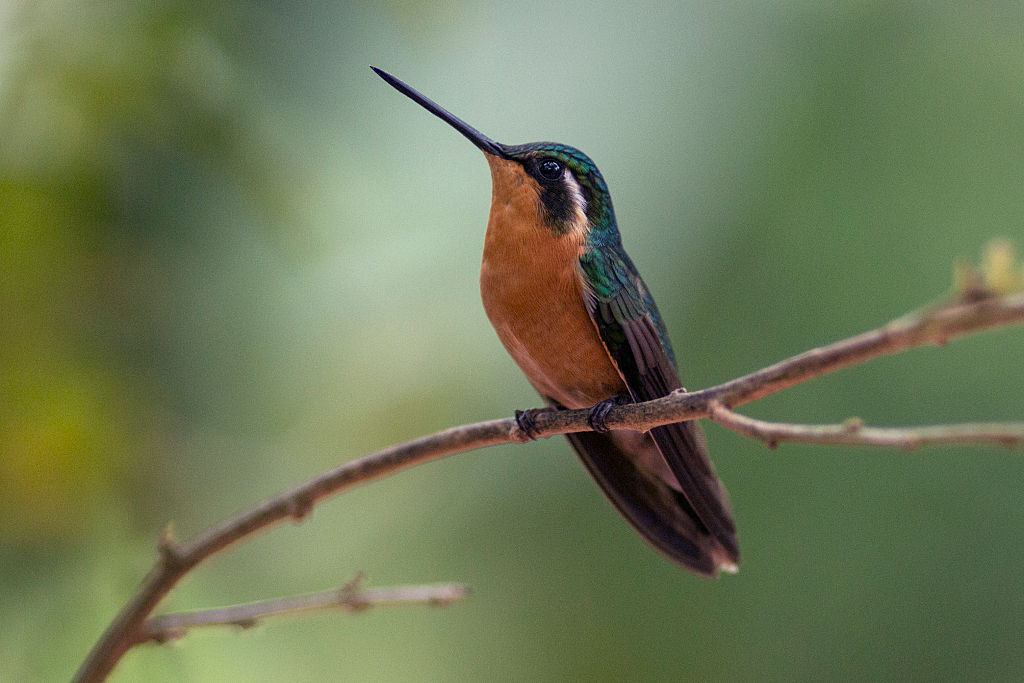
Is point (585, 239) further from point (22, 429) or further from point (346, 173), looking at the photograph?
point (22, 429)

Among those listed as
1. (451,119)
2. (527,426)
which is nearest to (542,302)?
(527,426)

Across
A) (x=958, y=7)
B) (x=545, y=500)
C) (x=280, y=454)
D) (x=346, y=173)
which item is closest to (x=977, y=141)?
(x=958, y=7)

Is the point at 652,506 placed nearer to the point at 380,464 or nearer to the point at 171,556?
the point at 380,464

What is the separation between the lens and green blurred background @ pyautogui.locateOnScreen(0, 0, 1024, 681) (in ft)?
5.00

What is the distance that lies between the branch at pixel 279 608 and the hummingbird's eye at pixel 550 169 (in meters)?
0.69

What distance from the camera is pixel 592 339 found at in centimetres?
128

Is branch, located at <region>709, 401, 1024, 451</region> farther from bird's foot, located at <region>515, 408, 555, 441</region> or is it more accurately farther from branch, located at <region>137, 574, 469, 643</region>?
branch, located at <region>137, 574, 469, 643</region>

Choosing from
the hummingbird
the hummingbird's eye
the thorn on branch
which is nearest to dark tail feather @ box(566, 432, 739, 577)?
the hummingbird

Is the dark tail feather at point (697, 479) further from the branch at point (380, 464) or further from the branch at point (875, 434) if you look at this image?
the branch at point (875, 434)

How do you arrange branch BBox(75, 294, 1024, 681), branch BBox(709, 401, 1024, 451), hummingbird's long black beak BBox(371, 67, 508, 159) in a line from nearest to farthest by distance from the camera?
branch BBox(709, 401, 1024, 451)
branch BBox(75, 294, 1024, 681)
hummingbird's long black beak BBox(371, 67, 508, 159)

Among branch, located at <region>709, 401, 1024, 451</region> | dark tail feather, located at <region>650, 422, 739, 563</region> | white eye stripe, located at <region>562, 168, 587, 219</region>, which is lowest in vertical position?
dark tail feather, located at <region>650, 422, 739, 563</region>

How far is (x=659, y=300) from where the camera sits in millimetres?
→ 2562

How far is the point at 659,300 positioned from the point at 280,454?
1206 mm

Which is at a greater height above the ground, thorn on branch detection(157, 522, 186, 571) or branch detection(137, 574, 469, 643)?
thorn on branch detection(157, 522, 186, 571)
